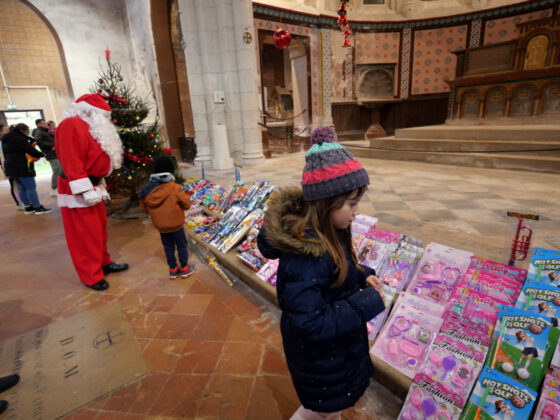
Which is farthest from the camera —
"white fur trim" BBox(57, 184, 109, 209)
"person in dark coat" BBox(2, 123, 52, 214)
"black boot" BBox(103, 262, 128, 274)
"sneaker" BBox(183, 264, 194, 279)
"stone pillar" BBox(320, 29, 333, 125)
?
"stone pillar" BBox(320, 29, 333, 125)

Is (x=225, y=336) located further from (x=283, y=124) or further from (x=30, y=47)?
(x=30, y=47)

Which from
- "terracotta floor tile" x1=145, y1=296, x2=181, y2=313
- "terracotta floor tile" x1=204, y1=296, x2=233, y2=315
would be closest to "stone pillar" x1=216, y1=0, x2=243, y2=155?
"terracotta floor tile" x1=145, y1=296, x2=181, y2=313

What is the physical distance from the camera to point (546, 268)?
1518 mm

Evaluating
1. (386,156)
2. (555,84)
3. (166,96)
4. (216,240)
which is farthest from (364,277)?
(166,96)

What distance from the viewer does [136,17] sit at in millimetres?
10023

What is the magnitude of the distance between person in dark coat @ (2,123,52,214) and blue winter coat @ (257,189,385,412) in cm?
637

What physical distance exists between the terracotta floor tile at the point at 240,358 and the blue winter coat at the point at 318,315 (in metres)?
0.87

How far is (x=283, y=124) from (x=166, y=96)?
4.69 m

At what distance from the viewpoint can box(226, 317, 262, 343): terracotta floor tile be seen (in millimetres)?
2184

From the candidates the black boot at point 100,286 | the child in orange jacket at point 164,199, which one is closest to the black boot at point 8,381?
the black boot at point 100,286

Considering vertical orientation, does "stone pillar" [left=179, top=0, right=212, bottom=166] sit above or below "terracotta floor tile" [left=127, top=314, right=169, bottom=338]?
above

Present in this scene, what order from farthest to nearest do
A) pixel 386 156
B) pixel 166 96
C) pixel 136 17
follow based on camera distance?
pixel 136 17 < pixel 166 96 < pixel 386 156

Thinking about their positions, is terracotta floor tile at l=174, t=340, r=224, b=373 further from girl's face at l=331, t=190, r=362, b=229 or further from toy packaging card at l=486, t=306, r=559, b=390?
toy packaging card at l=486, t=306, r=559, b=390

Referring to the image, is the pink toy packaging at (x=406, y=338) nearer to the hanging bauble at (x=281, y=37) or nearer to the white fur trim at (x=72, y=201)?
the white fur trim at (x=72, y=201)
